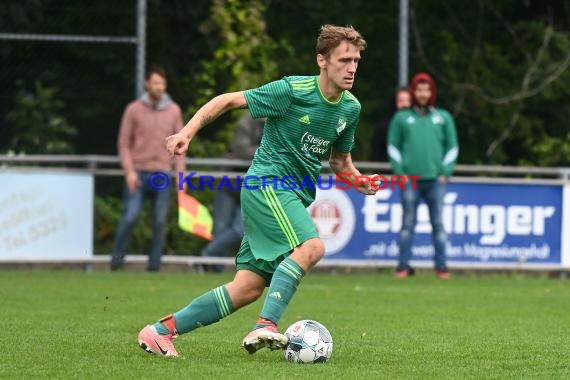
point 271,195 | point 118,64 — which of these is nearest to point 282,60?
point 118,64

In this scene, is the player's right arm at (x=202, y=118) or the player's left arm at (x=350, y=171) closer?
the player's right arm at (x=202, y=118)

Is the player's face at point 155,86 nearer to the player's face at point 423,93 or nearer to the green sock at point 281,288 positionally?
the player's face at point 423,93

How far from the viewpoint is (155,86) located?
51.8 ft

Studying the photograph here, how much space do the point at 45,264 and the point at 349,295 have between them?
14.9 feet

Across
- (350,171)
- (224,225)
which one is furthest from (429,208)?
(350,171)

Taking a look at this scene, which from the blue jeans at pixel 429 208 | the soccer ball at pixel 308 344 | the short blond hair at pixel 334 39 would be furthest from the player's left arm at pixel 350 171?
the blue jeans at pixel 429 208

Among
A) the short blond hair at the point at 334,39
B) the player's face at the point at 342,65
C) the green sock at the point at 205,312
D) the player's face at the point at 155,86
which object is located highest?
the short blond hair at the point at 334,39

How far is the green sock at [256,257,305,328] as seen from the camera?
766cm

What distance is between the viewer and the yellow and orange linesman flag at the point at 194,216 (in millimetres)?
16625

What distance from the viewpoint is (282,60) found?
20547 mm

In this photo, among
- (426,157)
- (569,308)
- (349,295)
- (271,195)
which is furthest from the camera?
(426,157)

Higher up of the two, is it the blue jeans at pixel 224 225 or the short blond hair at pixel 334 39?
the short blond hair at pixel 334 39

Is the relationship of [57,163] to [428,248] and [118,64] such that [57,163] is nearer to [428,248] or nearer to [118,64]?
[118,64]

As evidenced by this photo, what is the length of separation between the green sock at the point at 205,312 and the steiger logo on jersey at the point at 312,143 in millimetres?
879
